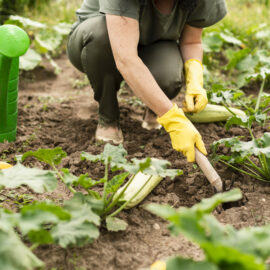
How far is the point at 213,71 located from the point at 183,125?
1.89m

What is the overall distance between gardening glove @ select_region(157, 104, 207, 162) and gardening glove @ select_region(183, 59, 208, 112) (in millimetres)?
395

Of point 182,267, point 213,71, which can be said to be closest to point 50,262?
point 182,267

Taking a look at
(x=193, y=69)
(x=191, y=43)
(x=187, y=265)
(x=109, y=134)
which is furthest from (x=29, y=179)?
(x=191, y=43)

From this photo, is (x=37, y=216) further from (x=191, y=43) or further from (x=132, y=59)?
(x=191, y=43)

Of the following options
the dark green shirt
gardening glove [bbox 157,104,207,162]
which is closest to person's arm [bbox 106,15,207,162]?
gardening glove [bbox 157,104,207,162]

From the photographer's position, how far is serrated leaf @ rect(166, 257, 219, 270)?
44.2 inches

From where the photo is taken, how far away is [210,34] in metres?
3.95

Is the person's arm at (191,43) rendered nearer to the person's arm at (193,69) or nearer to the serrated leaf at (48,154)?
the person's arm at (193,69)

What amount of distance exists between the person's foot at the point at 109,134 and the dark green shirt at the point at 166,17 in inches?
23.1

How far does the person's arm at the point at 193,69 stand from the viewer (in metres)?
2.58

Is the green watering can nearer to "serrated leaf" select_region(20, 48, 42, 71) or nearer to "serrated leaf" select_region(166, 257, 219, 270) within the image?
"serrated leaf" select_region(20, 48, 42, 71)

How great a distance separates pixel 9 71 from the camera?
7.57ft

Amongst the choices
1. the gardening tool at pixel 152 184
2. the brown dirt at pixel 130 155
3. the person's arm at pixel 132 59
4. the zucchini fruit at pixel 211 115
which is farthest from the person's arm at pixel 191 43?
the gardening tool at pixel 152 184

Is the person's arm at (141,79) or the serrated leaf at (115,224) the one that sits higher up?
the person's arm at (141,79)
